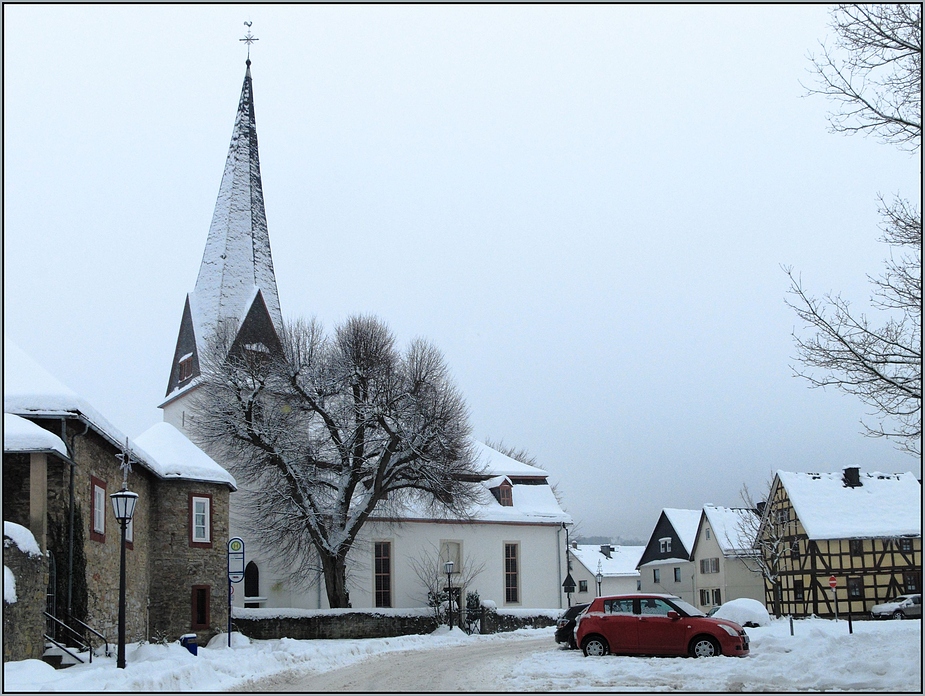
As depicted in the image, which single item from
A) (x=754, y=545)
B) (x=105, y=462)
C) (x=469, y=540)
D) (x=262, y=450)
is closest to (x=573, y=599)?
(x=754, y=545)

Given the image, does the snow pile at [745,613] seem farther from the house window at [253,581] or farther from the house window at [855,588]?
the house window at [253,581]

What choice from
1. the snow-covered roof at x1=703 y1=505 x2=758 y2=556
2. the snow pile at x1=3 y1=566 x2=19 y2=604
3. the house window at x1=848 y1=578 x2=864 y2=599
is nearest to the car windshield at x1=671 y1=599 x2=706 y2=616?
the snow pile at x1=3 y1=566 x2=19 y2=604

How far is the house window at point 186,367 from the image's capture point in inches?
1676

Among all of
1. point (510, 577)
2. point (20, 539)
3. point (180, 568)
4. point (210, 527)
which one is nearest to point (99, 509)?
point (180, 568)

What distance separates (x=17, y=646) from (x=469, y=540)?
30.2 m

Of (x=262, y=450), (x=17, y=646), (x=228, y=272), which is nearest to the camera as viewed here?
(x=17, y=646)

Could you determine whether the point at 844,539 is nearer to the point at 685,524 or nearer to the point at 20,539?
the point at 685,524

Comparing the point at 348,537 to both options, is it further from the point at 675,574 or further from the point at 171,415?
the point at 675,574

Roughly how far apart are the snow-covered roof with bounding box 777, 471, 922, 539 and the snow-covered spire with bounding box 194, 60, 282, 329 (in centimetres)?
2510

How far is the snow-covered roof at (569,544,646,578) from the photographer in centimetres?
7631

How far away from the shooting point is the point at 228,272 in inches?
1710

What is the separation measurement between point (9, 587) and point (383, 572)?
28560mm

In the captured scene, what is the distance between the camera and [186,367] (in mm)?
43188

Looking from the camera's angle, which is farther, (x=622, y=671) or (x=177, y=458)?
(x=177, y=458)
